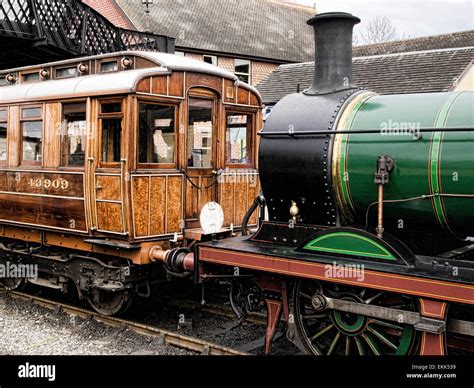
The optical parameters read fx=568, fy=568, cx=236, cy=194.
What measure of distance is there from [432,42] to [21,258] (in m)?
23.0

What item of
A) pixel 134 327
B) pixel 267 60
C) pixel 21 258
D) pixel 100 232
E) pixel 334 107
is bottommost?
pixel 134 327

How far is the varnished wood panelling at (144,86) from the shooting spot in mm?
6762

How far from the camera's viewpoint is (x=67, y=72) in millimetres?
8234

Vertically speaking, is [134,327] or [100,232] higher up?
[100,232]

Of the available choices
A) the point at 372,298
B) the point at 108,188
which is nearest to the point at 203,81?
the point at 108,188

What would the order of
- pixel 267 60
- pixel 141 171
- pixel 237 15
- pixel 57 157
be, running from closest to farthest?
pixel 141 171
pixel 57 157
pixel 267 60
pixel 237 15

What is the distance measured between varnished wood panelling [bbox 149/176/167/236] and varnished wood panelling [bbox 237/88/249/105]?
5.91 feet

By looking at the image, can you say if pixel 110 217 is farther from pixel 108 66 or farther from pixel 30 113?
pixel 30 113

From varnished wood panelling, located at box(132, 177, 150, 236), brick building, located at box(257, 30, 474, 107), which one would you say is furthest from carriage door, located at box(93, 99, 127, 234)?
brick building, located at box(257, 30, 474, 107)

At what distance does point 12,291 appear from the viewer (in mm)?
8930

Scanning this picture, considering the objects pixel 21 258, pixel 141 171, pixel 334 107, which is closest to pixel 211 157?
pixel 141 171

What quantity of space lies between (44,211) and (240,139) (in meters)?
2.95

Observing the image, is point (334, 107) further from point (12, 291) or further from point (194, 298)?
point (12, 291)

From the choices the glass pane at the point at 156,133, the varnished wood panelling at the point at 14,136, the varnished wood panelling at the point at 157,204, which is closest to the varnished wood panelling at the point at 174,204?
the varnished wood panelling at the point at 157,204
